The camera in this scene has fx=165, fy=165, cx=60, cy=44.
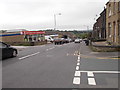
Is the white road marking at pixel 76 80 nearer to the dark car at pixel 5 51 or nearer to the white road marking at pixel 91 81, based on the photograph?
the white road marking at pixel 91 81

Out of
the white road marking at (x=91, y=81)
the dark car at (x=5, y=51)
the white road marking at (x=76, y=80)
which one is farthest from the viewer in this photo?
the dark car at (x=5, y=51)

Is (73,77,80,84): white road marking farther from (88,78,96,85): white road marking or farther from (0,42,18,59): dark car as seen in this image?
(0,42,18,59): dark car

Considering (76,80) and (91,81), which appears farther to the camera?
(76,80)

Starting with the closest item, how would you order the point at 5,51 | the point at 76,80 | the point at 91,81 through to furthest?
the point at 91,81 < the point at 76,80 < the point at 5,51

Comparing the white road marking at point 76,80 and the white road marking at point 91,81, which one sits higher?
the white road marking at point 76,80

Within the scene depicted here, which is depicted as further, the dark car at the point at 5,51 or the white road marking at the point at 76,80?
the dark car at the point at 5,51

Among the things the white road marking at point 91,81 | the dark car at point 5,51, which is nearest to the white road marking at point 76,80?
the white road marking at point 91,81

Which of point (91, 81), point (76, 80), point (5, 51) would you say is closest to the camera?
point (91, 81)

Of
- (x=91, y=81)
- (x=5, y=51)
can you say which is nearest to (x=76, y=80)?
(x=91, y=81)

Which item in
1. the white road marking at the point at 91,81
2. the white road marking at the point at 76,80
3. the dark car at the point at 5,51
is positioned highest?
the dark car at the point at 5,51

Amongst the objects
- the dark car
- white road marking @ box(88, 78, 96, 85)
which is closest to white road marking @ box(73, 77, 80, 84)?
white road marking @ box(88, 78, 96, 85)

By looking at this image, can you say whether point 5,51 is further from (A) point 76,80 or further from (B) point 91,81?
(B) point 91,81

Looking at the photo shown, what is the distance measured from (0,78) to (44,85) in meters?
2.14

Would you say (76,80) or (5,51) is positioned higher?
(5,51)
